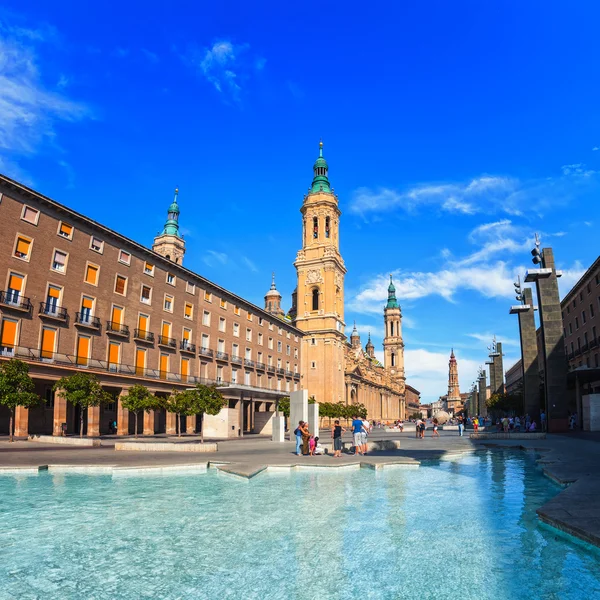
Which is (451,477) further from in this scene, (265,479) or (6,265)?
(6,265)

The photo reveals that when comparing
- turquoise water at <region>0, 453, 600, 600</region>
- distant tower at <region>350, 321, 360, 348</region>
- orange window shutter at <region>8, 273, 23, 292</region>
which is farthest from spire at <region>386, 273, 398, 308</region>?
turquoise water at <region>0, 453, 600, 600</region>

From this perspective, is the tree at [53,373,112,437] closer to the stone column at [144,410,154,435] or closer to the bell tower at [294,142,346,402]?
the stone column at [144,410,154,435]

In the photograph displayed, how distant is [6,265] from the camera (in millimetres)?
31219

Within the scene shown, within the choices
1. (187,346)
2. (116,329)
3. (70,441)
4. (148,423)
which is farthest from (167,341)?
(70,441)

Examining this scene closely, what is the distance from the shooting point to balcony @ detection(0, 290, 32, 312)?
1201 inches

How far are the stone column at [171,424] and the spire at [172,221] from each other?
2007 inches

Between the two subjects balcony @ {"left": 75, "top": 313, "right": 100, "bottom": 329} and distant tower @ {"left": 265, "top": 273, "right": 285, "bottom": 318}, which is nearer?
balcony @ {"left": 75, "top": 313, "right": 100, "bottom": 329}

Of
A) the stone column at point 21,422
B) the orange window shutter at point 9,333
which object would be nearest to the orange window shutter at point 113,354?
the orange window shutter at point 9,333

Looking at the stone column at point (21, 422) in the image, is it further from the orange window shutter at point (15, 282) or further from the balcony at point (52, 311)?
the orange window shutter at point (15, 282)

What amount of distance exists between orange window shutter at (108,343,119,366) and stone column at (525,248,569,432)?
3130 cm

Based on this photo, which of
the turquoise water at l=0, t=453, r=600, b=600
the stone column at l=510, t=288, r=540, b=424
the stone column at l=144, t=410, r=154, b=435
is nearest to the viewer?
the turquoise water at l=0, t=453, r=600, b=600

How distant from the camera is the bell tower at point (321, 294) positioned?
280 feet

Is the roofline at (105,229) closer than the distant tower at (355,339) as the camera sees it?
Yes

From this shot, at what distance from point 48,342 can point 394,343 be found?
13908cm
